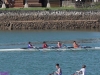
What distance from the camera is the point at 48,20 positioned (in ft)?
324

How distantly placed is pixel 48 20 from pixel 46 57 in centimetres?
3148

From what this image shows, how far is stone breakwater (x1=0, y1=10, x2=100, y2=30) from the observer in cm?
9669

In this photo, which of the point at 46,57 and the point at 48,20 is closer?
the point at 46,57

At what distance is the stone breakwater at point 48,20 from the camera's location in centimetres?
9669

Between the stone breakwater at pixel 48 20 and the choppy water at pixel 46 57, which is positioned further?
the stone breakwater at pixel 48 20

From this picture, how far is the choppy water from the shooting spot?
59719 millimetres

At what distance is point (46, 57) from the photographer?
67.8 m

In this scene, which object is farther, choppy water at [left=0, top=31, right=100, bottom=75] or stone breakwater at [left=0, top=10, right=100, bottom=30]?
stone breakwater at [left=0, top=10, right=100, bottom=30]

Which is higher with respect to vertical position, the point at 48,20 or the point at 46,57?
the point at 46,57

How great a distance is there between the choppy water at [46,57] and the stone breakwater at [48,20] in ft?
18.9

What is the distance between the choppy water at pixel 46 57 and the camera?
196 feet

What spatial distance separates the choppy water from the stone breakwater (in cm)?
577

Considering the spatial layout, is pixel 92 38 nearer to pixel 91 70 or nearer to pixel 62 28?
pixel 62 28

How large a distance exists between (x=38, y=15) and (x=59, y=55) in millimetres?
30834
